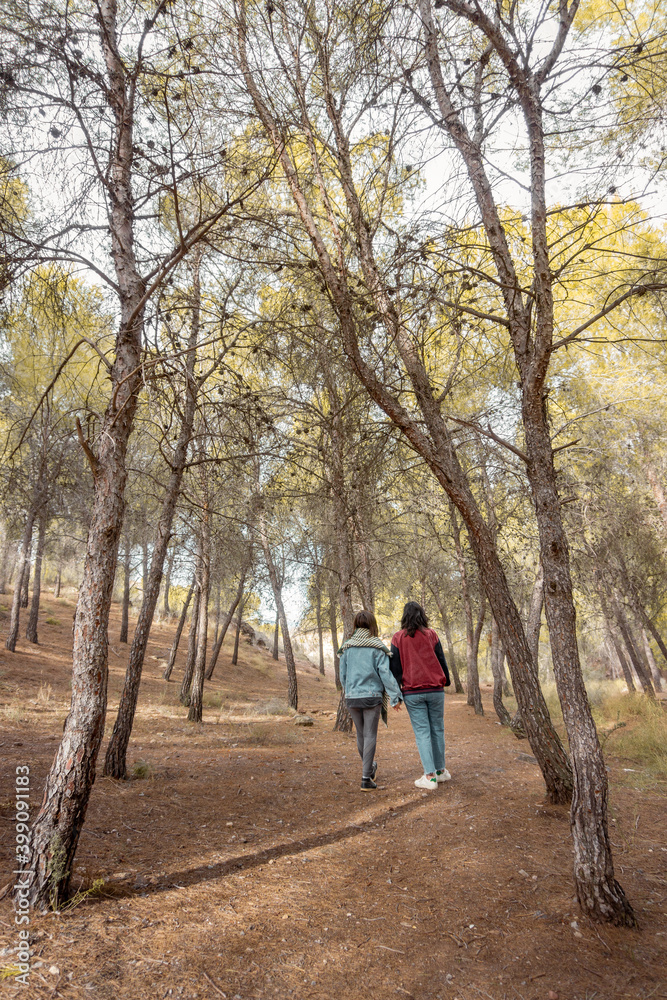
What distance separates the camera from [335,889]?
3127 millimetres

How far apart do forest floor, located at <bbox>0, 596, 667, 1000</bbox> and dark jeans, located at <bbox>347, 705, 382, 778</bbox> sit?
306 millimetres

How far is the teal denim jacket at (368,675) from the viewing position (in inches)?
201

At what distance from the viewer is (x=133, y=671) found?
588 cm

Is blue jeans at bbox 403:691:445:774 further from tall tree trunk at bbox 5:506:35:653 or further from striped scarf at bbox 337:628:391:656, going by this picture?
tall tree trunk at bbox 5:506:35:653

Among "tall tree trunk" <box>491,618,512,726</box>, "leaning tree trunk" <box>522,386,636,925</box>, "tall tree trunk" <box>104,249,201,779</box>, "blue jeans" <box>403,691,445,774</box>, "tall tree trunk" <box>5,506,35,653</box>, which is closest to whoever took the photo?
"leaning tree trunk" <box>522,386,636,925</box>

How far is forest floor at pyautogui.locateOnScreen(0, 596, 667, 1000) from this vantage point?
2.22 meters

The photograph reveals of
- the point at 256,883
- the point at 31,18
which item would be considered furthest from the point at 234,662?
the point at 31,18

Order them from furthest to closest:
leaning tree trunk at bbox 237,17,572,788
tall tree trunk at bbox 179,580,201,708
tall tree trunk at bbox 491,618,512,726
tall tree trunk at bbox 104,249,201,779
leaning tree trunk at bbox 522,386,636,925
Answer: tall tree trunk at bbox 179,580,201,708, tall tree trunk at bbox 491,618,512,726, tall tree trunk at bbox 104,249,201,779, leaning tree trunk at bbox 237,17,572,788, leaning tree trunk at bbox 522,386,636,925

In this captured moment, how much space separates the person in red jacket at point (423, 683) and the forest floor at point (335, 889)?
1.03 ft

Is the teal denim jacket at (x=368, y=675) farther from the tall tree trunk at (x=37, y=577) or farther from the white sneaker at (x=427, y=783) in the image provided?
the tall tree trunk at (x=37, y=577)

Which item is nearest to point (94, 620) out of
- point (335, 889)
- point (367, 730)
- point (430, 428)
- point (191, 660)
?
point (335, 889)

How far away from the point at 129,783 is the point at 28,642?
12.5 metres

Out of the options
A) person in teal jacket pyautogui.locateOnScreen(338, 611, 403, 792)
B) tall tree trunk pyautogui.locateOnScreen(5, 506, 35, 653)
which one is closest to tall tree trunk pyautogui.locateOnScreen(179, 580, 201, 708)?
tall tree trunk pyautogui.locateOnScreen(5, 506, 35, 653)

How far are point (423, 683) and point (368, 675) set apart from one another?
58 cm
